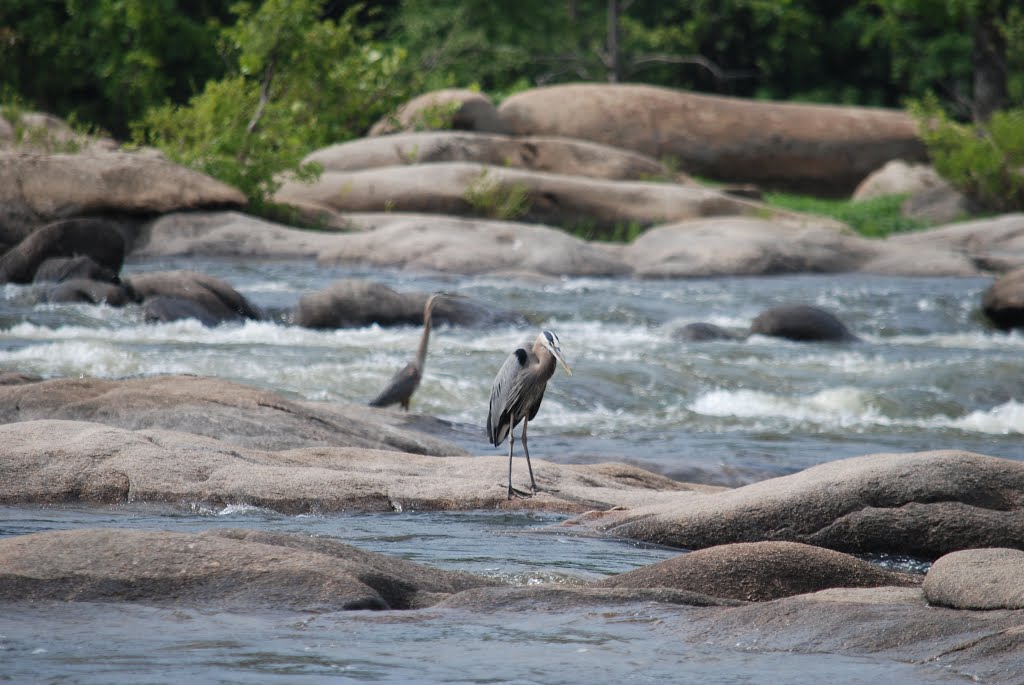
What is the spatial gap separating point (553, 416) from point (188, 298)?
501 cm

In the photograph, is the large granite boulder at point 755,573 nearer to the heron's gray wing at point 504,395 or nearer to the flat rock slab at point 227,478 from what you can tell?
the flat rock slab at point 227,478

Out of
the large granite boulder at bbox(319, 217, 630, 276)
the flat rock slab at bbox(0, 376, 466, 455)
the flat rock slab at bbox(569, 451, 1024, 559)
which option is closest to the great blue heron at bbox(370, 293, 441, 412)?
the flat rock slab at bbox(0, 376, 466, 455)

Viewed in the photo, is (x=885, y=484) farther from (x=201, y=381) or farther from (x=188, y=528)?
(x=201, y=381)

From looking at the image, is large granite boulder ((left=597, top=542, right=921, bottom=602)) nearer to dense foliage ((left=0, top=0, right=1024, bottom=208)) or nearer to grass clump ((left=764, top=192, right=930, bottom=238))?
dense foliage ((left=0, top=0, right=1024, bottom=208))

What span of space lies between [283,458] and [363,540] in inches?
54.3

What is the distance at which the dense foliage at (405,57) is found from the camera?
21.9m

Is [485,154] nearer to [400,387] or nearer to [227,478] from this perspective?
[400,387]

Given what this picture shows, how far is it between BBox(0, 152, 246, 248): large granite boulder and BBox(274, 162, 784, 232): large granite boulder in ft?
7.60

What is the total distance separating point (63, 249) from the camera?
52.0ft

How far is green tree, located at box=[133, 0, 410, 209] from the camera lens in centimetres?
2069

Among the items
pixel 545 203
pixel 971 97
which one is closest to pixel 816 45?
pixel 971 97

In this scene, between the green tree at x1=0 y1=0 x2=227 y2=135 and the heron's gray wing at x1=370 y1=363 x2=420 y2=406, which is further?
the green tree at x1=0 y1=0 x2=227 y2=135

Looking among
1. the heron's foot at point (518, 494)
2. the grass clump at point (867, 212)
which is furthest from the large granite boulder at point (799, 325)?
the grass clump at point (867, 212)

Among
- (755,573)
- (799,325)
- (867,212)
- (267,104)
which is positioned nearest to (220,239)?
(267,104)
